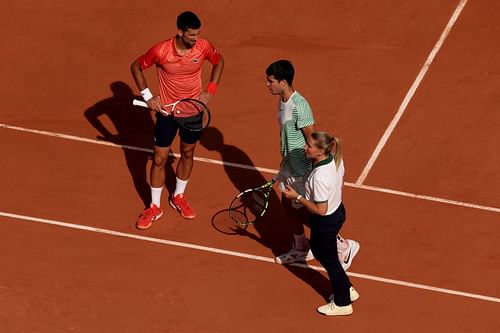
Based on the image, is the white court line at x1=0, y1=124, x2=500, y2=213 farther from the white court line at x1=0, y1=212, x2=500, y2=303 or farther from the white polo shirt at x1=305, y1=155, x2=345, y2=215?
the white polo shirt at x1=305, y1=155, x2=345, y2=215

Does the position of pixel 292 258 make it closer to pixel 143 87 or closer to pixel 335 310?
pixel 335 310

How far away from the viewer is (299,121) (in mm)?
12547

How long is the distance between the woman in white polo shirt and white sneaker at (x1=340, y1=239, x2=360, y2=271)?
32.3 inches

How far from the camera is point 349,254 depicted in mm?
13672

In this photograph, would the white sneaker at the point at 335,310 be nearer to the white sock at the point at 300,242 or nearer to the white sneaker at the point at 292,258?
the white sneaker at the point at 292,258

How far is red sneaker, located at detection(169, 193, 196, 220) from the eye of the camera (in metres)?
14.5

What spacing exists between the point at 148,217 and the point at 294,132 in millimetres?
2733

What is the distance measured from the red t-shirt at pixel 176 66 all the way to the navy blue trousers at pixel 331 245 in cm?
263

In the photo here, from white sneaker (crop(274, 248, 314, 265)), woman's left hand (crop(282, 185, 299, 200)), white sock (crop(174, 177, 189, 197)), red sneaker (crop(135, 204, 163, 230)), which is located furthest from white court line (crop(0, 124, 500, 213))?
woman's left hand (crop(282, 185, 299, 200))

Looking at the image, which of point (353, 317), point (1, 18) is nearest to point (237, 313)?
point (353, 317)

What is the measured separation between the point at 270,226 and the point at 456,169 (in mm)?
3170

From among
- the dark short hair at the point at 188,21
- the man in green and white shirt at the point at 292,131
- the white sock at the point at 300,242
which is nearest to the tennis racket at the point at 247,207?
the white sock at the point at 300,242

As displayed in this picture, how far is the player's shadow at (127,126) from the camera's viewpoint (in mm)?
15703

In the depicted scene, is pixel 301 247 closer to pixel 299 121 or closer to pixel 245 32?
pixel 299 121
